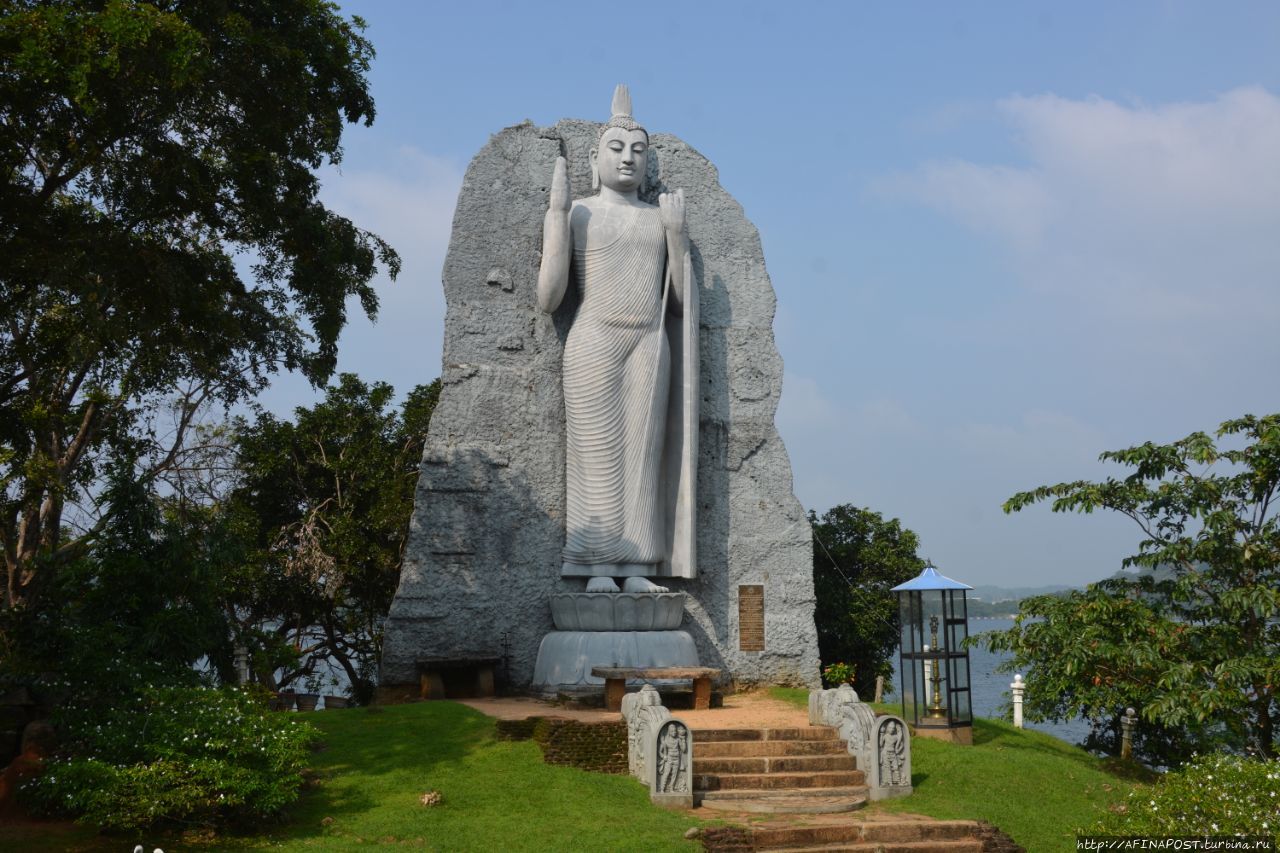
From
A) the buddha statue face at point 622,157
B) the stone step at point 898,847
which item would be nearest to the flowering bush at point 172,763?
the stone step at point 898,847

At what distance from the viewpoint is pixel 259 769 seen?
7609 mm

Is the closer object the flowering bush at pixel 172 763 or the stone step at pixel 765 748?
the flowering bush at pixel 172 763

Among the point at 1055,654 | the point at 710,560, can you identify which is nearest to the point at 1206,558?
the point at 1055,654

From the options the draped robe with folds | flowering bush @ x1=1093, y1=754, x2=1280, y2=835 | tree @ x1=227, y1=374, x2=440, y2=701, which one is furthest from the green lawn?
tree @ x1=227, y1=374, x2=440, y2=701

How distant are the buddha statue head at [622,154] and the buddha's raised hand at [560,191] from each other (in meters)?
0.58

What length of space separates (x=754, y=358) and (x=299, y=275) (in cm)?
561

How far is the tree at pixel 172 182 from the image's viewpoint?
7.79m

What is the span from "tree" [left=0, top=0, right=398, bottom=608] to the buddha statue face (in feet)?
11.0

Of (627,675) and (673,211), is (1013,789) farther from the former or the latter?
(673,211)

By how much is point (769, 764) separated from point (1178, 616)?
174 inches

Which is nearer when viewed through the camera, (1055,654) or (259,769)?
(259,769)

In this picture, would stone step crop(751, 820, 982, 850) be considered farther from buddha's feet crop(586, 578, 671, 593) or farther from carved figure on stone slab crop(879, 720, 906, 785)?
buddha's feet crop(586, 578, 671, 593)

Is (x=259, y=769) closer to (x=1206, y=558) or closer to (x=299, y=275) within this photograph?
(x=299, y=275)

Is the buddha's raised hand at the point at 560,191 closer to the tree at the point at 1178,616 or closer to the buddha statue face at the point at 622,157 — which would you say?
the buddha statue face at the point at 622,157
